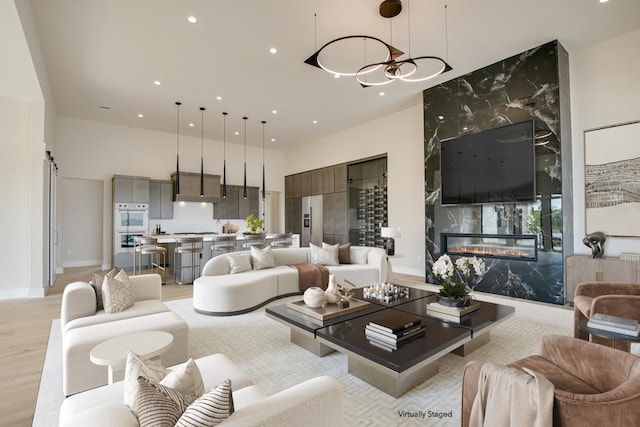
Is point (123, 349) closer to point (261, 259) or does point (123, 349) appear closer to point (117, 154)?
point (261, 259)

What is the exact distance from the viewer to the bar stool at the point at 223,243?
6832 millimetres

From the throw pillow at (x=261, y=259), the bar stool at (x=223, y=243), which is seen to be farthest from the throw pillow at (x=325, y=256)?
the bar stool at (x=223, y=243)

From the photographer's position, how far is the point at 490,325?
9.20ft

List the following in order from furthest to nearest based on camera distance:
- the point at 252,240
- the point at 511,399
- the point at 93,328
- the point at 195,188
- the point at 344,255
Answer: the point at 195,188 → the point at 252,240 → the point at 344,255 → the point at 93,328 → the point at 511,399

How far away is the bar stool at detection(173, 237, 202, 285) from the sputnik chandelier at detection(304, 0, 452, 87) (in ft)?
13.5

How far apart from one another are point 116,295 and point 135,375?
217cm

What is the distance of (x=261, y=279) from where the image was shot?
4648mm

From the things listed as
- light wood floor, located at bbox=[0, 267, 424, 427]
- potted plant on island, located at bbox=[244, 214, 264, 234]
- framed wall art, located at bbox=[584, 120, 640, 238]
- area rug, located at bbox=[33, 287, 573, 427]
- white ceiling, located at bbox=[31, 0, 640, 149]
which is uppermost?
white ceiling, located at bbox=[31, 0, 640, 149]

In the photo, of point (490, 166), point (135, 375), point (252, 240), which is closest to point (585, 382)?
point (135, 375)

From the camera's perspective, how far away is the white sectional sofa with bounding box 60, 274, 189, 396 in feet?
7.55

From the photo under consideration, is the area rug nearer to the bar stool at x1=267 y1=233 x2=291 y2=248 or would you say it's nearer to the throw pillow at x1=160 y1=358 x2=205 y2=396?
the throw pillow at x1=160 y1=358 x2=205 y2=396

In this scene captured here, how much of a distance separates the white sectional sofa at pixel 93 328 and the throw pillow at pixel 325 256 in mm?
2914

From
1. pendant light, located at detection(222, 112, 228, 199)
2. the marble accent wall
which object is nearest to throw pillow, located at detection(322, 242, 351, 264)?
the marble accent wall

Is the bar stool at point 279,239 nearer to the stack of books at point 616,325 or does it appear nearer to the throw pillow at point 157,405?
the stack of books at point 616,325
